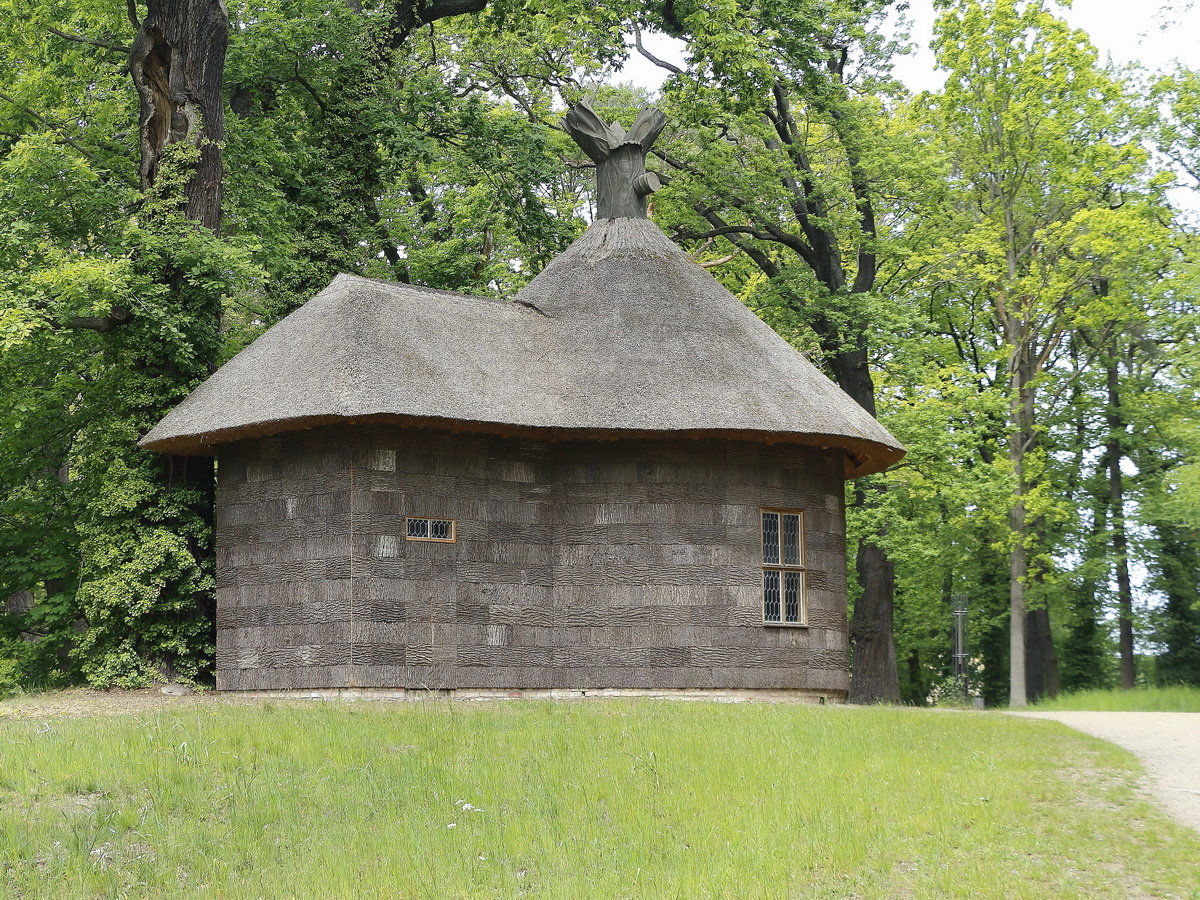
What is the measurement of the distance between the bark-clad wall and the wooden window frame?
134 mm

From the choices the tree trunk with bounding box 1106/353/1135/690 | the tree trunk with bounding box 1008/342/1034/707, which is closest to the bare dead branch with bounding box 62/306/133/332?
the tree trunk with bounding box 1008/342/1034/707

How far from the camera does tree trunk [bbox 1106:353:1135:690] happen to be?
33.5 m

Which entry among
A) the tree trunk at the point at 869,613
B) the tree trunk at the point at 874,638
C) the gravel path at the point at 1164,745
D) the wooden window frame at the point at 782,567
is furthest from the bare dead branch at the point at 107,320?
the tree trunk at the point at 874,638

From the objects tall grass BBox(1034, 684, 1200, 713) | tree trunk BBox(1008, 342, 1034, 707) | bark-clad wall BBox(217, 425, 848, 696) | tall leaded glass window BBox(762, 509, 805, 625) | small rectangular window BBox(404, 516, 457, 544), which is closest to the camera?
bark-clad wall BBox(217, 425, 848, 696)

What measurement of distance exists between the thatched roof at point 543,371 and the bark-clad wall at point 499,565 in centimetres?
65

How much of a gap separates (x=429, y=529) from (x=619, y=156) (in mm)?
8751

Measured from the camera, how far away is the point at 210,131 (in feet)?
69.4

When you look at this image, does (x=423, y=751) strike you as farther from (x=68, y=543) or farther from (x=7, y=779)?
(x=68, y=543)

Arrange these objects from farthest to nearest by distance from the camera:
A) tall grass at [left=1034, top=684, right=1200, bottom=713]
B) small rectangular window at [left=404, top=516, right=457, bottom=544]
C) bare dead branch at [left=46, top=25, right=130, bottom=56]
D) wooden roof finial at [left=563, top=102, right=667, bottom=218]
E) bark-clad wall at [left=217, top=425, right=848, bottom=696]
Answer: tall grass at [left=1034, top=684, right=1200, bottom=713]
bare dead branch at [left=46, top=25, right=130, bottom=56]
wooden roof finial at [left=563, top=102, right=667, bottom=218]
small rectangular window at [left=404, top=516, right=457, bottom=544]
bark-clad wall at [left=217, top=425, right=848, bottom=696]

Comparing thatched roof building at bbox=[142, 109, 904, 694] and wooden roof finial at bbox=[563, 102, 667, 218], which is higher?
wooden roof finial at bbox=[563, 102, 667, 218]

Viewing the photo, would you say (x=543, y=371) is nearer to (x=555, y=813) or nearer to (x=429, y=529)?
(x=429, y=529)

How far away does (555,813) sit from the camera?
33.5 ft

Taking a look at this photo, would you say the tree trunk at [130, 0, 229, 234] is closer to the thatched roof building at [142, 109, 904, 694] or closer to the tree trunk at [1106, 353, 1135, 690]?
the thatched roof building at [142, 109, 904, 694]

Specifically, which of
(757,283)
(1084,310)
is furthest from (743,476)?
(1084,310)
